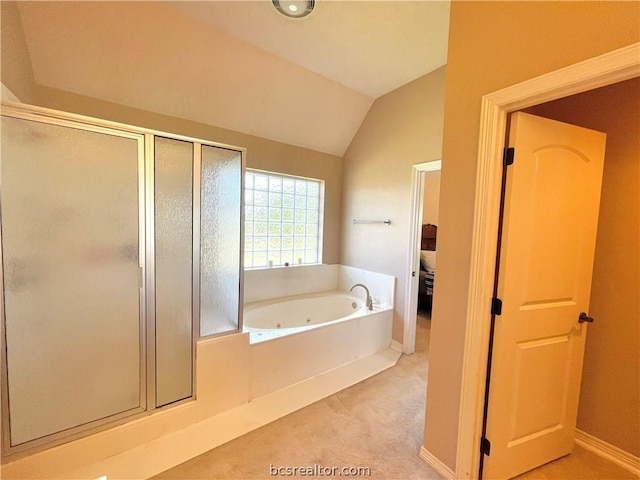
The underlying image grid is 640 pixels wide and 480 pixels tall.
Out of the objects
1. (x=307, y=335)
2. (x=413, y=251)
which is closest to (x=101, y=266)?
(x=307, y=335)

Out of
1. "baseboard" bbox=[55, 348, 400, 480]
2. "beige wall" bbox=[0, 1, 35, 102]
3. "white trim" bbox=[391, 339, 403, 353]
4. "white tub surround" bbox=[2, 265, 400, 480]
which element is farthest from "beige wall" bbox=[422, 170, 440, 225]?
"beige wall" bbox=[0, 1, 35, 102]

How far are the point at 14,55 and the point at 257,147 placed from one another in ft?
6.14

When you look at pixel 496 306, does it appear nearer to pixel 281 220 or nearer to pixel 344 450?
pixel 344 450

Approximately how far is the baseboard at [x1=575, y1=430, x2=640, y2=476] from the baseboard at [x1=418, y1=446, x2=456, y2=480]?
1.05 m

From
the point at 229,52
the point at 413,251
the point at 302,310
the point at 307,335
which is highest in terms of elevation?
the point at 229,52

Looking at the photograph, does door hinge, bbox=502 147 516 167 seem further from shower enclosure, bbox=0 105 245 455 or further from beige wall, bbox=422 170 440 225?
beige wall, bbox=422 170 440 225

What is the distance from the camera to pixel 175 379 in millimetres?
1791

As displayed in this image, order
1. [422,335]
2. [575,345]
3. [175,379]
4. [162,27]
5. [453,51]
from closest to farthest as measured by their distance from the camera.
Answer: [453,51] → [575,345] → [175,379] → [162,27] → [422,335]

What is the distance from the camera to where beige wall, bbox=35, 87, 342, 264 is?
2117 mm

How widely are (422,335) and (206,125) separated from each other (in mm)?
3651

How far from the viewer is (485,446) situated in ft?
4.55

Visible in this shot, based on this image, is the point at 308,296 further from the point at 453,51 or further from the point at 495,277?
the point at 453,51

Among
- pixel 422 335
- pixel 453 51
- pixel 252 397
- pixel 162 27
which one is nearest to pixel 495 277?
pixel 453 51

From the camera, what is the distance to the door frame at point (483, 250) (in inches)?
46.6
